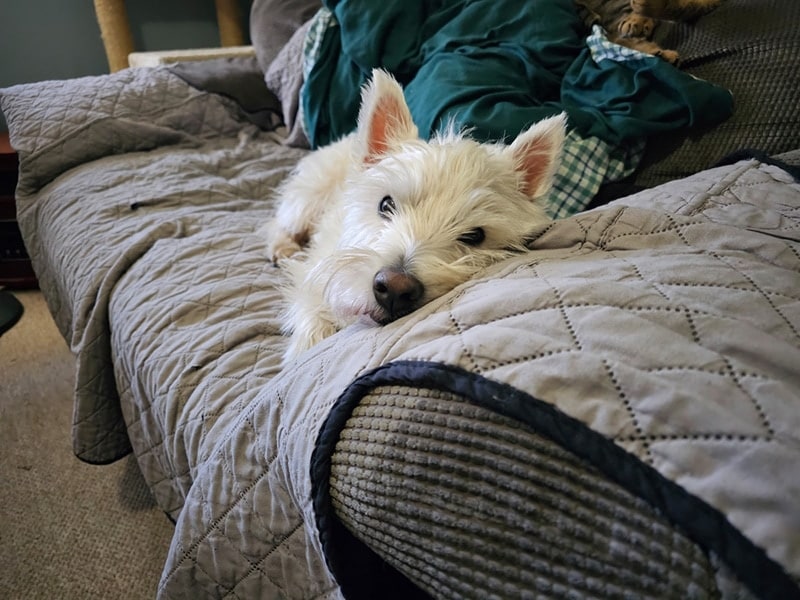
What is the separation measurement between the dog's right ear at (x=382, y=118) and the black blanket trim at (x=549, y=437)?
2.47 ft

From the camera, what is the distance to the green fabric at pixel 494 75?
1231 millimetres

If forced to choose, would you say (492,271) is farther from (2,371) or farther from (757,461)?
(2,371)

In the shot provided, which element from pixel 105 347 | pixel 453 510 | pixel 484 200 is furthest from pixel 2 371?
pixel 453 510

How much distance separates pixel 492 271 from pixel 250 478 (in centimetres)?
45

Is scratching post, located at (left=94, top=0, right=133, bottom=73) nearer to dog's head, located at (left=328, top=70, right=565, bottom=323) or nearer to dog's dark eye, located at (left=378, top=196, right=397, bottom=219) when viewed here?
dog's head, located at (left=328, top=70, right=565, bottom=323)

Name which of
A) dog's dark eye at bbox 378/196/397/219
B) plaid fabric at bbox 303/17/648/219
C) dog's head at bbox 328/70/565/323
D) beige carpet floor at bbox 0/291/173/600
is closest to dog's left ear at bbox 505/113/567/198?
dog's head at bbox 328/70/565/323

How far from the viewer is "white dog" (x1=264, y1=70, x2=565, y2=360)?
0.87 metres

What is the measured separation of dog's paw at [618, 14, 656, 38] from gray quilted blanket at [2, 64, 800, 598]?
2.07 ft

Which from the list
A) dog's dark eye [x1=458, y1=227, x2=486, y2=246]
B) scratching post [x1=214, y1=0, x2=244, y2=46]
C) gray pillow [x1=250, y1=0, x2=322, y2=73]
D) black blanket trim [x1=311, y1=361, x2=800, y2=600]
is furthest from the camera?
scratching post [x1=214, y1=0, x2=244, y2=46]

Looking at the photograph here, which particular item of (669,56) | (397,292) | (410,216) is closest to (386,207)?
(410,216)

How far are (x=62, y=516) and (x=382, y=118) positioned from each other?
1.40 meters

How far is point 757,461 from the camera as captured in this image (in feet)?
1.19

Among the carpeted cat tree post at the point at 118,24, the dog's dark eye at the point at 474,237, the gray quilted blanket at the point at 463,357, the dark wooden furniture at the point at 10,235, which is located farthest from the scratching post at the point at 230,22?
the dog's dark eye at the point at 474,237

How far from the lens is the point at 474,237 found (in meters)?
1.02
